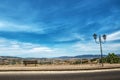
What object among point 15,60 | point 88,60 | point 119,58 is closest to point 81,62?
point 88,60

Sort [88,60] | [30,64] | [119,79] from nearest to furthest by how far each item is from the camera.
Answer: [119,79] → [30,64] → [88,60]

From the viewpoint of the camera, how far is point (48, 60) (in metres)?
44.7

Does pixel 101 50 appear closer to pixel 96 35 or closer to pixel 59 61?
pixel 96 35

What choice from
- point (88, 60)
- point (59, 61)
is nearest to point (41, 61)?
point (59, 61)

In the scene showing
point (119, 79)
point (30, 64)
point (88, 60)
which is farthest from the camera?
point (88, 60)

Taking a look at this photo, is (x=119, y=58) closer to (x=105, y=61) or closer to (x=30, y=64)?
(x=105, y=61)

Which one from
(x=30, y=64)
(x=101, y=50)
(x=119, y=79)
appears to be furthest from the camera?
(x=30, y=64)

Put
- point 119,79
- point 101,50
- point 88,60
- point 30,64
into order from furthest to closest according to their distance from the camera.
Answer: point 88,60, point 30,64, point 101,50, point 119,79

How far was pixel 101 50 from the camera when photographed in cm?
3544

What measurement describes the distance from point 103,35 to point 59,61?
1535 centimetres

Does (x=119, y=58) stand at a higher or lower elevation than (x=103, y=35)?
lower

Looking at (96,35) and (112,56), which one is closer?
(96,35)

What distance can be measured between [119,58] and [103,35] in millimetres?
11073

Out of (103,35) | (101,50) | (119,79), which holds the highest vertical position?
(103,35)
